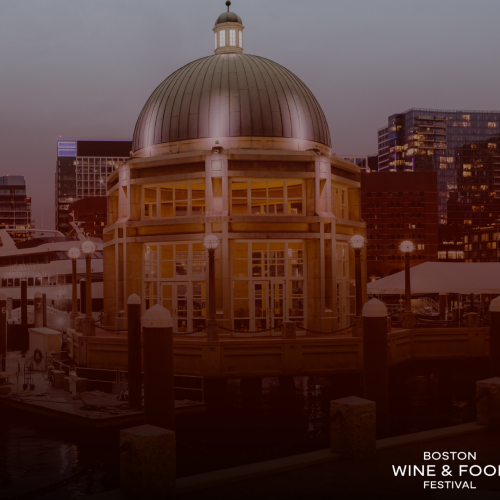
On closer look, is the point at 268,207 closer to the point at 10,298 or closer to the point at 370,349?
the point at 370,349

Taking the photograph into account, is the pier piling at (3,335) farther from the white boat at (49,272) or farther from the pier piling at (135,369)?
the white boat at (49,272)

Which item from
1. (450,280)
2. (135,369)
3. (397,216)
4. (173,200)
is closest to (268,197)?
(173,200)

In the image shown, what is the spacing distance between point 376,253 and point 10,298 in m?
114

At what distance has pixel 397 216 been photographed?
6516 inches

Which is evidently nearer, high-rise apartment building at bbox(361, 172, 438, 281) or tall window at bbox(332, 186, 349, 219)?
tall window at bbox(332, 186, 349, 219)

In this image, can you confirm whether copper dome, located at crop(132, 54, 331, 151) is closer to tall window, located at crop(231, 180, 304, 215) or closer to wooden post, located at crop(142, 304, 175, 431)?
tall window, located at crop(231, 180, 304, 215)

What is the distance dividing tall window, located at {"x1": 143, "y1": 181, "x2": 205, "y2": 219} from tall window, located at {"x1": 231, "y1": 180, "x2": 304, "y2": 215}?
6.05 feet

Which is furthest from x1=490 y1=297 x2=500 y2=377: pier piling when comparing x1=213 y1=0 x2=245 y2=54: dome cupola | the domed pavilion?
x1=213 y1=0 x2=245 y2=54: dome cupola

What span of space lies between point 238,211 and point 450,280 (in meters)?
11.9

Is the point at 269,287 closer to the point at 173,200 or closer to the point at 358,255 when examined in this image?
the point at 358,255

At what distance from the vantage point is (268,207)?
1372 inches

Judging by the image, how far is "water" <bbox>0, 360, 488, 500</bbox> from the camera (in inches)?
640

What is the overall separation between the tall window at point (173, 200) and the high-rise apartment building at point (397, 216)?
130 m

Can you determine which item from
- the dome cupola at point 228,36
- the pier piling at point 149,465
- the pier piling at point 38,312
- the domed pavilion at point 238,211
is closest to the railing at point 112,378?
the domed pavilion at point 238,211
